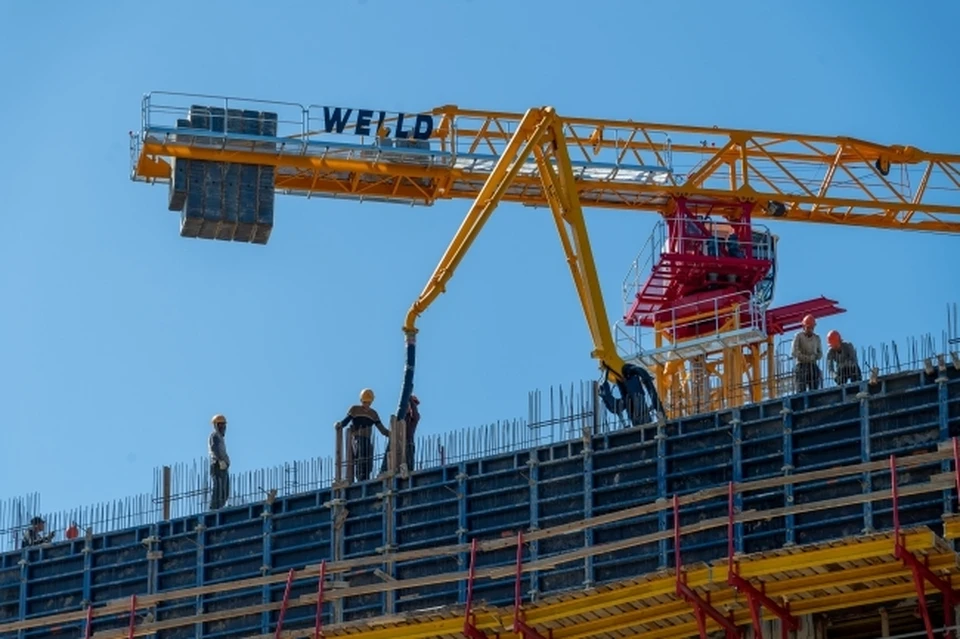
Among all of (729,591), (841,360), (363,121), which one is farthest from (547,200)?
(729,591)

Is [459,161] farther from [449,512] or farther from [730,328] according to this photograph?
[449,512]

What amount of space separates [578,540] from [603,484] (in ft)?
3.77

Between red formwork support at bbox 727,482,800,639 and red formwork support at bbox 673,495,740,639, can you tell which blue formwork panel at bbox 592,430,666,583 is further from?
red formwork support at bbox 727,482,800,639

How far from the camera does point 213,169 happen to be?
67.4m

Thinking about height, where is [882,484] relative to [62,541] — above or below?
below

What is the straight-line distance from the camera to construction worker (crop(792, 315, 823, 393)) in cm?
5094

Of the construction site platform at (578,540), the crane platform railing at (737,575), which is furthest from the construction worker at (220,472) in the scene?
the crane platform railing at (737,575)

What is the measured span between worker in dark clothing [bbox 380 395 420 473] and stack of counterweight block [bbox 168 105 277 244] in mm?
10612

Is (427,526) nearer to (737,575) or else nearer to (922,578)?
(737,575)

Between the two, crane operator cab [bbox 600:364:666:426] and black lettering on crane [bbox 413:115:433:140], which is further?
black lettering on crane [bbox 413:115:433:140]

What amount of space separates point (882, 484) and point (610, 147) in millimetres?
24226

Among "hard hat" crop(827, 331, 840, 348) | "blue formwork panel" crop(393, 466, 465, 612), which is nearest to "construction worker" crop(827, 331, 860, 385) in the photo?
"hard hat" crop(827, 331, 840, 348)

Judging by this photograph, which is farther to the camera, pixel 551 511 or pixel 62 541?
pixel 62 541

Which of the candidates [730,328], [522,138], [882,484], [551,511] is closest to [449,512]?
[551,511]
